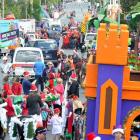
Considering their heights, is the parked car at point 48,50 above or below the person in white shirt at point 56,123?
below

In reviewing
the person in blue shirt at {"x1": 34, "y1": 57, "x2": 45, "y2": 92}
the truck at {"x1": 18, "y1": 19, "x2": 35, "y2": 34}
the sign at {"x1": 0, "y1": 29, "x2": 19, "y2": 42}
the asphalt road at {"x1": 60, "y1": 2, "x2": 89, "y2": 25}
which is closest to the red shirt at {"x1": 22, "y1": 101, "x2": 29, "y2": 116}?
the person in blue shirt at {"x1": 34, "y1": 57, "x2": 45, "y2": 92}

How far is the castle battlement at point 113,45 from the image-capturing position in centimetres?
1495

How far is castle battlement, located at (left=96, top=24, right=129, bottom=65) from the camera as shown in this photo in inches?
589

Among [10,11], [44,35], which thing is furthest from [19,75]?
[10,11]

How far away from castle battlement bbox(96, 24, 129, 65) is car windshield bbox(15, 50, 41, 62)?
1709 cm

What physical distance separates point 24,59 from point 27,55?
44 centimetres

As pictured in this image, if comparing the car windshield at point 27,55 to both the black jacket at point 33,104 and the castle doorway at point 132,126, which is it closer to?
the black jacket at point 33,104

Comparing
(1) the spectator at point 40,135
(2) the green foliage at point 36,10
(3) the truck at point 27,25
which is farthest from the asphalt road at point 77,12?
(1) the spectator at point 40,135

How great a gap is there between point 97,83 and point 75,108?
12.6 ft

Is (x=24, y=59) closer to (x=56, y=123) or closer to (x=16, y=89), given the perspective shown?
(x=16, y=89)

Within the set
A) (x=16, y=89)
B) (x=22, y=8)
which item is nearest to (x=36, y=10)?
(x=22, y=8)

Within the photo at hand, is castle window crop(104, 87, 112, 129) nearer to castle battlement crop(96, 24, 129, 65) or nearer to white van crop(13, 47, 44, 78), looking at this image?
castle battlement crop(96, 24, 129, 65)

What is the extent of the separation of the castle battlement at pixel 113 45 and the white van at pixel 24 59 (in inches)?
599

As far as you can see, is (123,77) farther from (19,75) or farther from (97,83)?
(19,75)
